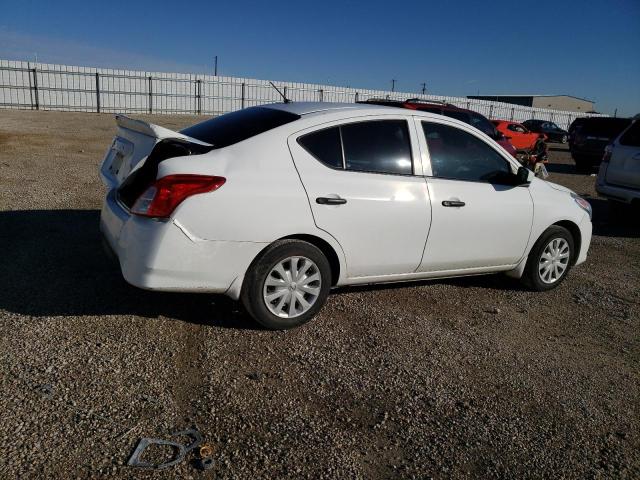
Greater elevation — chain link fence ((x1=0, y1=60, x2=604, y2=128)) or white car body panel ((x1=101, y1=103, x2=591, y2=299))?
chain link fence ((x1=0, y1=60, x2=604, y2=128))

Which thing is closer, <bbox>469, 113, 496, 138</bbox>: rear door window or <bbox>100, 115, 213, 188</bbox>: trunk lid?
<bbox>100, 115, 213, 188</bbox>: trunk lid

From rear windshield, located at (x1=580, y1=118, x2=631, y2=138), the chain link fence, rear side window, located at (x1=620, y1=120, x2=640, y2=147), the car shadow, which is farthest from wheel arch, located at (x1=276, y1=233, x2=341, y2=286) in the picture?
the chain link fence

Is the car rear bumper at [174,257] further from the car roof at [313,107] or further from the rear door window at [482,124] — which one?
the rear door window at [482,124]

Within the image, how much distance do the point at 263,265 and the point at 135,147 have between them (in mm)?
1263

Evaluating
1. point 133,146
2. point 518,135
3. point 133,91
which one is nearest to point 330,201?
point 133,146

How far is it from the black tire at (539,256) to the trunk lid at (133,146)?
3199mm

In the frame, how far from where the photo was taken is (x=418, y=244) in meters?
4.41

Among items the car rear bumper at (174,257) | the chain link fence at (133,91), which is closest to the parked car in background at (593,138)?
the chain link fence at (133,91)

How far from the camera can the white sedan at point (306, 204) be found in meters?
3.52

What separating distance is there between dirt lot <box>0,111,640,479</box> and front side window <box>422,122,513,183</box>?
112cm

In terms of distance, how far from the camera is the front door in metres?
4.51

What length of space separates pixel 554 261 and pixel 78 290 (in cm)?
429

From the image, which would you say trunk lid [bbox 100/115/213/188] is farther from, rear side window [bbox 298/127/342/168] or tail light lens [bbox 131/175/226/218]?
rear side window [bbox 298/127/342/168]

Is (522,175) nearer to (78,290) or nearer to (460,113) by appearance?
(78,290)
